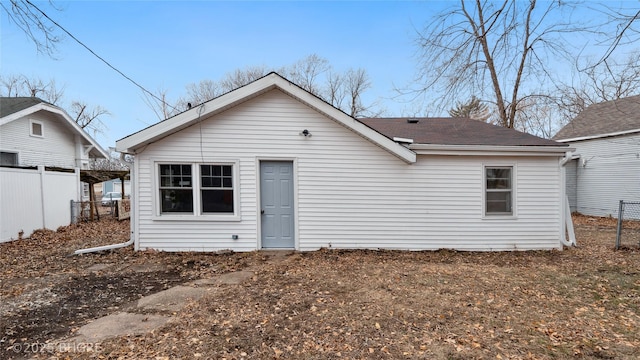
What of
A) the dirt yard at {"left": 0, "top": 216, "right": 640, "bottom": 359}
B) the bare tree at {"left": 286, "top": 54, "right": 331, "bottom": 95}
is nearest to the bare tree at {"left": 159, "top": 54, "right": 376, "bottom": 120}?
the bare tree at {"left": 286, "top": 54, "right": 331, "bottom": 95}

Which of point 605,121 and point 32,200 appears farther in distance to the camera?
point 605,121

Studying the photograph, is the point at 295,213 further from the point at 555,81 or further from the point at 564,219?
the point at 564,219

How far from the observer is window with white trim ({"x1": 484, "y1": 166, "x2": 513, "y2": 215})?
23.9 ft

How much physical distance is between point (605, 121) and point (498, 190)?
12594mm

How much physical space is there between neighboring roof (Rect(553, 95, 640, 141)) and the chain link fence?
356cm

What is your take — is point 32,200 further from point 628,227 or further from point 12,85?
point 12,85

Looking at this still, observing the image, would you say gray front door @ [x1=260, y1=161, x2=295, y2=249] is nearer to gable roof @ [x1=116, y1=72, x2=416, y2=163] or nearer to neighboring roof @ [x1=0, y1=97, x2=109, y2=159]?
gable roof @ [x1=116, y1=72, x2=416, y2=163]

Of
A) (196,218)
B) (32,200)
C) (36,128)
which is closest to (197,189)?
(196,218)

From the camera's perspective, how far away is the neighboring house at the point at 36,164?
869 centimetres

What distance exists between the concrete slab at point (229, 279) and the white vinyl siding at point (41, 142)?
11888 mm

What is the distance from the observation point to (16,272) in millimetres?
5578

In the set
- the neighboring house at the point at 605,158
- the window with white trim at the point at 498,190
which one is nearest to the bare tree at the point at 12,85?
the window with white trim at the point at 498,190

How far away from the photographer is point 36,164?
12.2 meters

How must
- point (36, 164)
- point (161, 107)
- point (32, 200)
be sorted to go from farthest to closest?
point (161, 107) → point (36, 164) → point (32, 200)
